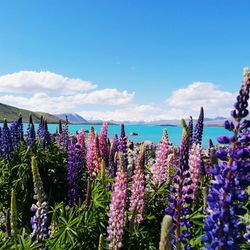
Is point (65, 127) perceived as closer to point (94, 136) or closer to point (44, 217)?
point (94, 136)

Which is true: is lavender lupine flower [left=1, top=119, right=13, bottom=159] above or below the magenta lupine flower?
above

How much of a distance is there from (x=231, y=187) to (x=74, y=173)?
17.9 feet

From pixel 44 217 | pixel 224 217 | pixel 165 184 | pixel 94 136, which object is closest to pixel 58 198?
pixel 94 136

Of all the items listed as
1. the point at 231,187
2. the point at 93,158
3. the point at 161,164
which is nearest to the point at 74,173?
the point at 93,158

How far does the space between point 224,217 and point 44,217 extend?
278 centimetres

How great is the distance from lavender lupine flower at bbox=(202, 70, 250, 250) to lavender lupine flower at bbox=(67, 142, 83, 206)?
5217 millimetres

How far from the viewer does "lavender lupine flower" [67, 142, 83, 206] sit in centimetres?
841

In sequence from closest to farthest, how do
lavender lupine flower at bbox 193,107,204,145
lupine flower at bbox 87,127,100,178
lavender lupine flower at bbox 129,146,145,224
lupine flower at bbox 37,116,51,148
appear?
lavender lupine flower at bbox 129,146,145,224, lavender lupine flower at bbox 193,107,204,145, lupine flower at bbox 87,127,100,178, lupine flower at bbox 37,116,51,148

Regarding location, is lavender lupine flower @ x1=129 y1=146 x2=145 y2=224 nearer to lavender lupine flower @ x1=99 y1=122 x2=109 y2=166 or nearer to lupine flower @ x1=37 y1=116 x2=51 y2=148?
lavender lupine flower @ x1=99 y1=122 x2=109 y2=166

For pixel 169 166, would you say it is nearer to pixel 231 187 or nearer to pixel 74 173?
pixel 74 173

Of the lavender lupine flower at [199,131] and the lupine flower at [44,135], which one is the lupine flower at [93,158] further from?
the lavender lupine flower at [199,131]

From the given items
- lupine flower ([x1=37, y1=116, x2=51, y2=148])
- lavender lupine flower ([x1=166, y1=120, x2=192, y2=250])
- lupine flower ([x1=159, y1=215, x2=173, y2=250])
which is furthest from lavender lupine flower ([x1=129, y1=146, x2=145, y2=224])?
lupine flower ([x1=37, y1=116, x2=51, y2=148])

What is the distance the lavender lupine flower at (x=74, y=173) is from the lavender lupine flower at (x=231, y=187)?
5.22 m

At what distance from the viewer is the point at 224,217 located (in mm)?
3361
